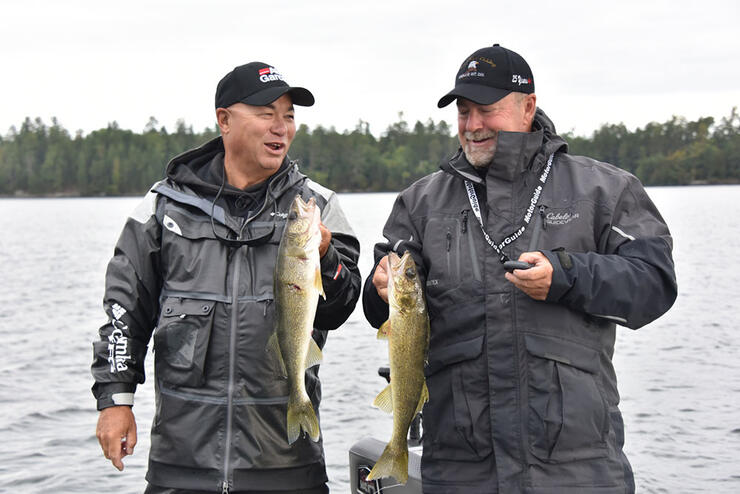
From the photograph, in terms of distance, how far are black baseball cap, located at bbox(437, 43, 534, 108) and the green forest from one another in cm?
9089

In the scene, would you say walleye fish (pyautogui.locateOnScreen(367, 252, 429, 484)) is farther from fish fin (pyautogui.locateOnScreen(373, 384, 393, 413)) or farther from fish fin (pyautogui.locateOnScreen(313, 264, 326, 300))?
fish fin (pyautogui.locateOnScreen(313, 264, 326, 300))

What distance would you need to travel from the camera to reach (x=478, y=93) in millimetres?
3996

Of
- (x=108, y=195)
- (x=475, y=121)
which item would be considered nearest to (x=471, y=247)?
(x=475, y=121)

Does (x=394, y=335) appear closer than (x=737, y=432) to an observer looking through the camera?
Yes

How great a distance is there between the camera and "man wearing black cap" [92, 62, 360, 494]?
412 centimetres

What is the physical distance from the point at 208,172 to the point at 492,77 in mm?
1621

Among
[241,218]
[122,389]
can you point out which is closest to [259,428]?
[122,389]

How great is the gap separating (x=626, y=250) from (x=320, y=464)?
186cm

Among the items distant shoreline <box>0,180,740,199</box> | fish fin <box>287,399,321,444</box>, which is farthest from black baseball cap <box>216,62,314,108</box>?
distant shoreline <box>0,180,740,199</box>

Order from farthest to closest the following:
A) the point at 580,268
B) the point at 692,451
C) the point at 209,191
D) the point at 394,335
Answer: the point at 692,451 → the point at 209,191 → the point at 394,335 → the point at 580,268

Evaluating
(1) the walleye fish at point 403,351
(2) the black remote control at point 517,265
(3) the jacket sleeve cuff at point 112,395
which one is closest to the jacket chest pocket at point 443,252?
(1) the walleye fish at point 403,351

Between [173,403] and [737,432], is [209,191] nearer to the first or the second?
[173,403]

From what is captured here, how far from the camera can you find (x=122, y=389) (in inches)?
166

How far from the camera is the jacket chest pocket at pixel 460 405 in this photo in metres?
3.75
